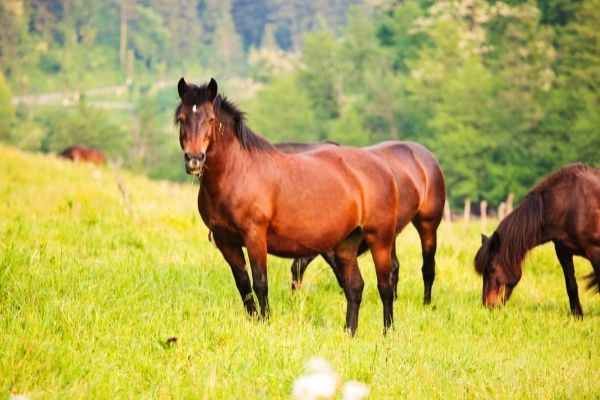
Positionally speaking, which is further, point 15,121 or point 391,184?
point 15,121

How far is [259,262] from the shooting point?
19.0ft

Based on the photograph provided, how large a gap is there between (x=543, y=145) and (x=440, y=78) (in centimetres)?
1275

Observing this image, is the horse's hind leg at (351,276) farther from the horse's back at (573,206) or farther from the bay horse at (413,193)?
the horse's back at (573,206)

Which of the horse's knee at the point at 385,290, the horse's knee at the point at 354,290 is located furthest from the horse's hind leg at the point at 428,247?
the horse's knee at the point at 354,290

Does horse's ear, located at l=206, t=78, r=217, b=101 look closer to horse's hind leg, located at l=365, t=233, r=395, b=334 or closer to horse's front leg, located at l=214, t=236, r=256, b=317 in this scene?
horse's front leg, located at l=214, t=236, r=256, b=317

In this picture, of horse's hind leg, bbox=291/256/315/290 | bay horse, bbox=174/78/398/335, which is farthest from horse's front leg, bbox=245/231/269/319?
horse's hind leg, bbox=291/256/315/290

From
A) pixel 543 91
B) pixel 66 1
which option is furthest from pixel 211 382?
pixel 66 1

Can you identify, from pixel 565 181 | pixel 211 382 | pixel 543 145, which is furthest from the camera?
pixel 543 145

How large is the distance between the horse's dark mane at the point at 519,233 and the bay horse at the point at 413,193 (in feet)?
2.70

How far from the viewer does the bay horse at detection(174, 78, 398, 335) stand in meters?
5.75

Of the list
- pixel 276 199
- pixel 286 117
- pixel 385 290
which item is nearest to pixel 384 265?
pixel 385 290

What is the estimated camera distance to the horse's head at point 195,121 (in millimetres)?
5207

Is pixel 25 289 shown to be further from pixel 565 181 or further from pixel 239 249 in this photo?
pixel 565 181

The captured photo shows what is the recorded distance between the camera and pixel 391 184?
6.52 metres
